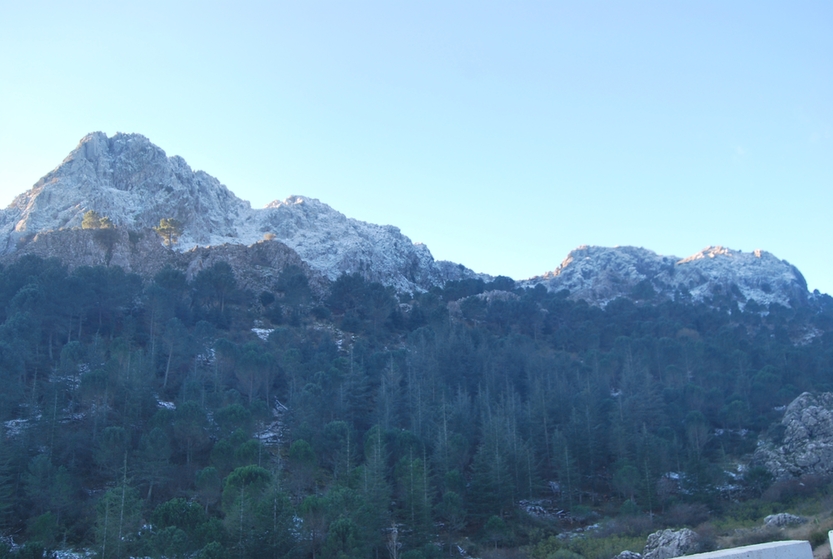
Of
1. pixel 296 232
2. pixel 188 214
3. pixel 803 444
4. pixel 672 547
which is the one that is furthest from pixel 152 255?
pixel 803 444

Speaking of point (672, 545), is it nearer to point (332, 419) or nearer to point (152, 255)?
point (332, 419)

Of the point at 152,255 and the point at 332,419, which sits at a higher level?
the point at 152,255

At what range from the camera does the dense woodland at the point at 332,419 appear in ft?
125

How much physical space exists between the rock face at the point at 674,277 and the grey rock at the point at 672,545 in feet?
304

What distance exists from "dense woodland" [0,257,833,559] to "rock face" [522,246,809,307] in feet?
129

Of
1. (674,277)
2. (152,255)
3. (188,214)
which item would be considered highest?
(188,214)

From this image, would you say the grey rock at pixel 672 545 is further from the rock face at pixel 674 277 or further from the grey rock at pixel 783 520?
the rock face at pixel 674 277

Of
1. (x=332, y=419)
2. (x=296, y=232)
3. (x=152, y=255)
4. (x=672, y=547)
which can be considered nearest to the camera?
(x=672, y=547)

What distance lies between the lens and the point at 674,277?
145m

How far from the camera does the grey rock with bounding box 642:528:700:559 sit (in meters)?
32.3

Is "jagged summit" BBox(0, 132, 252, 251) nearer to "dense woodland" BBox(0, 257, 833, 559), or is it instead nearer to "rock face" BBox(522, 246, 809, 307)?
"dense woodland" BBox(0, 257, 833, 559)

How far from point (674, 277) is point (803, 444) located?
9191 cm

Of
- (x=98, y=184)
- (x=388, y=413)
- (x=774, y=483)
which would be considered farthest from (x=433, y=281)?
(x=774, y=483)

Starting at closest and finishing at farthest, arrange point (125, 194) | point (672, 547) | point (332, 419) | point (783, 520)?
point (672, 547)
point (783, 520)
point (332, 419)
point (125, 194)
